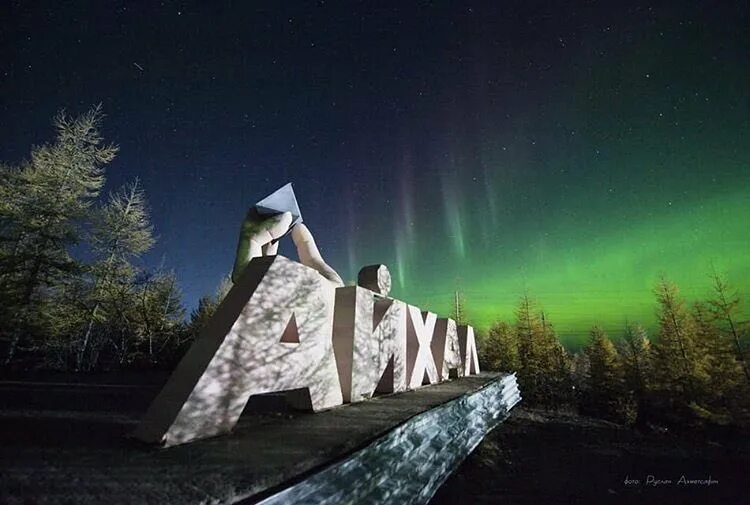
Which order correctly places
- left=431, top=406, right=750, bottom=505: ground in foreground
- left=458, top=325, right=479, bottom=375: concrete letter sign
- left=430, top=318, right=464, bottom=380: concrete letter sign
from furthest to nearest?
left=458, top=325, right=479, bottom=375: concrete letter sign
left=430, top=318, right=464, bottom=380: concrete letter sign
left=431, top=406, right=750, bottom=505: ground in foreground

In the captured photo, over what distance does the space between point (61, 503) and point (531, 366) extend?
3594 centimetres

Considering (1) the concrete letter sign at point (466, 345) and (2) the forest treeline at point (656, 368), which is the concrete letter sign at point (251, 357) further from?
(2) the forest treeline at point (656, 368)

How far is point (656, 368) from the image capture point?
2495cm

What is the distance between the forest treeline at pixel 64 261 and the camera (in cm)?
1358

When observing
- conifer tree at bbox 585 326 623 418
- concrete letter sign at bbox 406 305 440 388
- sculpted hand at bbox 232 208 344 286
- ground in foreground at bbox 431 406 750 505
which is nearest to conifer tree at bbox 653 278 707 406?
conifer tree at bbox 585 326 623 418

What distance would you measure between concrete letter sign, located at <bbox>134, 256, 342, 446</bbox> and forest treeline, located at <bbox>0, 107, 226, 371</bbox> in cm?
1579

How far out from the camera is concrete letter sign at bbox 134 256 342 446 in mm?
2525

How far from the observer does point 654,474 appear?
31.3 ft

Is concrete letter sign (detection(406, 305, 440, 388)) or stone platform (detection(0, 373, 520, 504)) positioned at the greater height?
concrete letter sign (detection(406, 305, 440, 388))

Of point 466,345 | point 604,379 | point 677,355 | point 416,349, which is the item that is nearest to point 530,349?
point 604,379

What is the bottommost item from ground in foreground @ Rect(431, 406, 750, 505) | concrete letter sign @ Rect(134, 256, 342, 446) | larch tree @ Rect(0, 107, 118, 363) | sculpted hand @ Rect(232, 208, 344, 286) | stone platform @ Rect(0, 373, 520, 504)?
ground in foreground @ Rect(431, 406, 750, 505)

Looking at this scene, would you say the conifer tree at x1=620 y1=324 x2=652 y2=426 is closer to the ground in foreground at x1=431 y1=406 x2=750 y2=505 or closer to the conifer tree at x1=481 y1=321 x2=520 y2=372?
the conifer tree at x1=481 y1=321 x2=520 y2=372

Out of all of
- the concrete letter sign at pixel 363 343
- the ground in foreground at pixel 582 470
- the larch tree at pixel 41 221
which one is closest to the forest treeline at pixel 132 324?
the larch tree at pixel 41 221

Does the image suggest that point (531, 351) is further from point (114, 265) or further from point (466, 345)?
point (114, 265)
